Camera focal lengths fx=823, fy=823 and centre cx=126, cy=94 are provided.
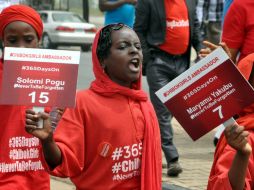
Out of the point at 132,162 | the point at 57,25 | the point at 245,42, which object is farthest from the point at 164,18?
the point at 57,25

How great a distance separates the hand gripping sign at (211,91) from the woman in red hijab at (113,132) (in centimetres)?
53

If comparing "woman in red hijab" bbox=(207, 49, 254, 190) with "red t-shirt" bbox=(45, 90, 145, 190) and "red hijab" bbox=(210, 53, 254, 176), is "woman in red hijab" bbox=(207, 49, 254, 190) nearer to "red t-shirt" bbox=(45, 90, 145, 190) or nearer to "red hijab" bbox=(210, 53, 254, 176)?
"red hijab" bbox=(210, 53, 254, 176)

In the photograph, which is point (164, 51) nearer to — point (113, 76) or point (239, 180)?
point (113, 76)

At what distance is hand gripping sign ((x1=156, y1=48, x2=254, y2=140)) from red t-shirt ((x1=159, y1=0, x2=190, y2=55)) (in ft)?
12.9

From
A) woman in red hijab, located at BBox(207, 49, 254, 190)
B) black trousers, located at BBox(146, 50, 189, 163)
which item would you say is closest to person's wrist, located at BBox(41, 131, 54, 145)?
woman in red hijab, located at BBox(207, 49, 254, 190)

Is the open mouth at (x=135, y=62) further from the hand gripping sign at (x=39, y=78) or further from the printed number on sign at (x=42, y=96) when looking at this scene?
the printed number on sign at (x=42, y=96)

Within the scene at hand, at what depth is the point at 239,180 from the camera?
346cm

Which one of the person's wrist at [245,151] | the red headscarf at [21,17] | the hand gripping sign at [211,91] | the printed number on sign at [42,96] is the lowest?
the person's wrist at [245,151]

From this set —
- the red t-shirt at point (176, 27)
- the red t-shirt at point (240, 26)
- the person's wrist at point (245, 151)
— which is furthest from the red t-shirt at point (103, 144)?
the red t-shirt at point (176, 27)

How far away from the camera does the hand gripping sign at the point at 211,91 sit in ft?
11.5

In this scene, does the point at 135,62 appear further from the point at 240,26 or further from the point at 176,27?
the point at 176,27

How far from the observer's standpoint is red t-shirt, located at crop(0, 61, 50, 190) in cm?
452

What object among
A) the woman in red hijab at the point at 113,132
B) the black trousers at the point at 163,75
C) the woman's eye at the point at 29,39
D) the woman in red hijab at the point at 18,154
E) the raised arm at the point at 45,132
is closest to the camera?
the raised arm at the point at 45,132

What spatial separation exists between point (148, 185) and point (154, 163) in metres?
0.13
